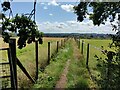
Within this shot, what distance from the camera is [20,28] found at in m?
8.03

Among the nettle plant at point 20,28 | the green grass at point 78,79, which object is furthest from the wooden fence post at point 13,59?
the green grass at point 78,79

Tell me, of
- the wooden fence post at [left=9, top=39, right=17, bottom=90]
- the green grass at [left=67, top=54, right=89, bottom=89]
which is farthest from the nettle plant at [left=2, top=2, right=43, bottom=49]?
the green grass at [left=67, top=54, right=89, bottom=89]

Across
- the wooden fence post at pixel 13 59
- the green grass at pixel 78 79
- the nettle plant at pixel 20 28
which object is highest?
the nettle plant at pixel 20 28

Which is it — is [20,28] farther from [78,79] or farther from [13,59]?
[78,79]

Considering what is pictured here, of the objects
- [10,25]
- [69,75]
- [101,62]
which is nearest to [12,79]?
[10,25]

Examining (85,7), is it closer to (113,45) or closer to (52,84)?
(52,84)

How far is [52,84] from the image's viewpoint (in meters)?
10.6

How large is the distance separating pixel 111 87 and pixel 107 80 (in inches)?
9.9

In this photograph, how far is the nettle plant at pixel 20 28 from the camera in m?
7.84

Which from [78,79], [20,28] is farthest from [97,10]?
[20,28]

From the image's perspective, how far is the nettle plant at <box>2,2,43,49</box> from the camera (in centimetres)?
784

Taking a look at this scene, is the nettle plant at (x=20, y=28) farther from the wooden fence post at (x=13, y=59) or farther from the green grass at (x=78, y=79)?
the green grass at (x=78, y=79)

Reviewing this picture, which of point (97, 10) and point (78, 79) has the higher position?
point (97, 10)

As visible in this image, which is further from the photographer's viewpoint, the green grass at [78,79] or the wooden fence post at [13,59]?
the green grass at [78,79]
